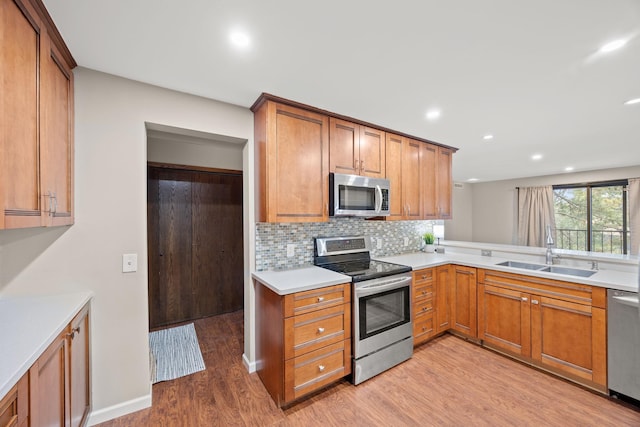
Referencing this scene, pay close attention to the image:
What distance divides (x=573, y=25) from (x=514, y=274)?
205cm

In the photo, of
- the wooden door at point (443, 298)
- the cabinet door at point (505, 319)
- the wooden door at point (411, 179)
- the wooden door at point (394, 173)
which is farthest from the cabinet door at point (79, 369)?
the cabinet door at point (505, 319)

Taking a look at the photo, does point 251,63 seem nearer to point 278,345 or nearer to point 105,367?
point 278,345

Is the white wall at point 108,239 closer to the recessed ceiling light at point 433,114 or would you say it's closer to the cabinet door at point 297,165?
the cabinet door at point 297,165

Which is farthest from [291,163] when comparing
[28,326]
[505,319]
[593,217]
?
[593,217]

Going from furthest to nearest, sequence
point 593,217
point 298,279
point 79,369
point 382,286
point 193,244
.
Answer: point 593,217 < point 193,244 < point 382,286 < point 298,279 < point 79,369

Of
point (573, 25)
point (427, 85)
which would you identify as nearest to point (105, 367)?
point (427, 85)

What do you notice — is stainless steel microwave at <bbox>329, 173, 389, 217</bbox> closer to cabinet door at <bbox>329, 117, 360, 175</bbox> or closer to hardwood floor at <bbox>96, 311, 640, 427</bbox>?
cabinet door at <bbox>329, 117, 360, 175</bbox>

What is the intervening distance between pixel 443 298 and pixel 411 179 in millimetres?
1427

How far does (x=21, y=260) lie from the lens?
1.59 meters

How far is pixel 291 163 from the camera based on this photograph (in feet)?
7.31

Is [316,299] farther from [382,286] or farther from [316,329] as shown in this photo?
[382,286]

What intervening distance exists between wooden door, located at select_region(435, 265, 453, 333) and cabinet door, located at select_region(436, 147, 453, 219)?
0.78 m

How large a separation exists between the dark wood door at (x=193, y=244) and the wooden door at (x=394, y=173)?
2.14 m

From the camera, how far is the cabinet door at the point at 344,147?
8.13 ft
